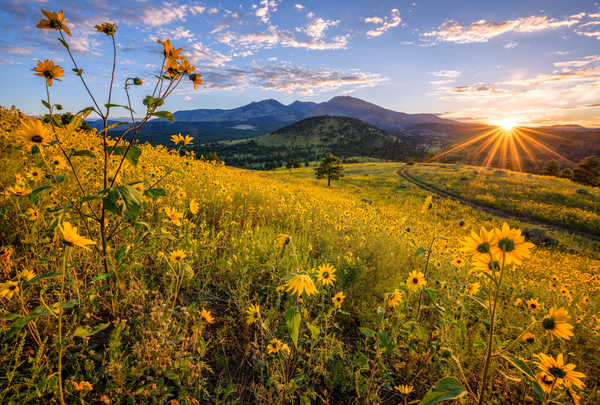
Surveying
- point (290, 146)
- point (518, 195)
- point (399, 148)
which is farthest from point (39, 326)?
point (290, 146)

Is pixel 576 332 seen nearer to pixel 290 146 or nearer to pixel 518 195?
pixel 518 195

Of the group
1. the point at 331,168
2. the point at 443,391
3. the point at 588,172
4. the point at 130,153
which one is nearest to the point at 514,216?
the point at 331,168

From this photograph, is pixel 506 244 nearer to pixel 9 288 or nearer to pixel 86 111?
pixel 86 111

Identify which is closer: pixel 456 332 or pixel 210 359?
pixel 210 359

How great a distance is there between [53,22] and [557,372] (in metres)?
Answer: 4.03

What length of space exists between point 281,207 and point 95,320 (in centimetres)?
403

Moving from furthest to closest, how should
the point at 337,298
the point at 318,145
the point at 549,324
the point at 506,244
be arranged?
the point at 318,145 → the point at 337,298 → the point at 549,324 → the point at 506,244

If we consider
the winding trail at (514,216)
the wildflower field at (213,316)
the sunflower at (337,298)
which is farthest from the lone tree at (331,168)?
the sunflower at (337,298)

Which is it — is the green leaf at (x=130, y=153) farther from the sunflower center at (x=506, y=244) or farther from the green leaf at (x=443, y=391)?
the sunflower center at (x=506, y=244)

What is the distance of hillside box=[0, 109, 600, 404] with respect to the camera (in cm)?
155

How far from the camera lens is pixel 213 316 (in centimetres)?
250

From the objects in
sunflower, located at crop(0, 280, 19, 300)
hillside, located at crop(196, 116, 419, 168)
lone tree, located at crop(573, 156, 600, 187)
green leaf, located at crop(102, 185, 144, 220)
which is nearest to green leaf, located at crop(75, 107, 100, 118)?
green leaf, located at crop(102, 185, 144, 220)

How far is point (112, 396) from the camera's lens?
1.56 m

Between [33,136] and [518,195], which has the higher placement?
[33,136]
